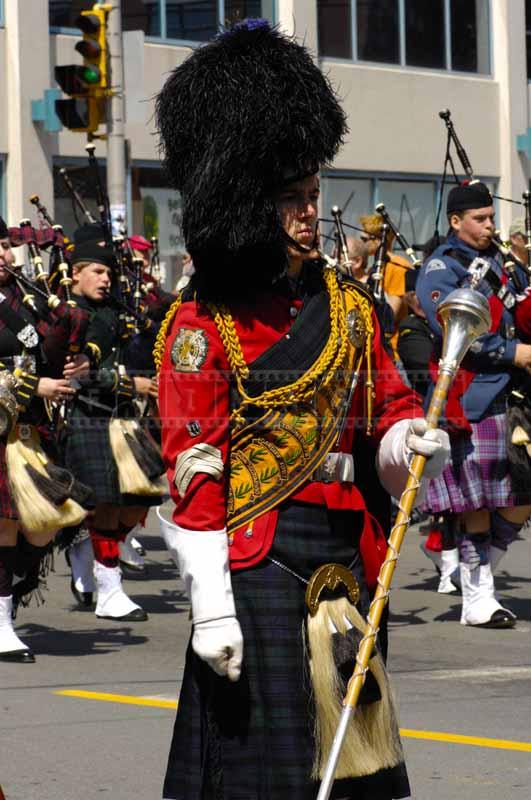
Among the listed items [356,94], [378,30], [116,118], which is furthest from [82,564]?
[378,30]

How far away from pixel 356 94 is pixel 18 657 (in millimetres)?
16508

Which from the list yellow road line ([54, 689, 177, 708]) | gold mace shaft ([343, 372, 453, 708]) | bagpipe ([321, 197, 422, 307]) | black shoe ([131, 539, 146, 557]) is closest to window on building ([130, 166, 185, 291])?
bagpipe ([321, 197, 422, 307])

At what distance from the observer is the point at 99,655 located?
807 centimetres

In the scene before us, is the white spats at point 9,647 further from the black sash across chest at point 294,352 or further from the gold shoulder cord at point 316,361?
the black sash across chest at point 294,352

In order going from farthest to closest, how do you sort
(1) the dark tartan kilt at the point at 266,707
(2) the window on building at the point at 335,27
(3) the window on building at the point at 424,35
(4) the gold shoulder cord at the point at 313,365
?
(3) the window on building at the point at 424,35, (2) the window on building at the point at 335,27, (4) the gold shoulder cord at the point at 313,365, (1) the dark tartan kilt at the point at 266,707

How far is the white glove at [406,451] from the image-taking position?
13.3 feet

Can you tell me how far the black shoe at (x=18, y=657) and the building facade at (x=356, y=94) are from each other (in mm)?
8395

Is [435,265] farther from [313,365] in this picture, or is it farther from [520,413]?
[313,365]

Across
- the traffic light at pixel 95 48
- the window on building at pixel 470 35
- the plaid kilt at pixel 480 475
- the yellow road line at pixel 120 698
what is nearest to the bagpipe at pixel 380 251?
the plaid kilt at pixel 480 475

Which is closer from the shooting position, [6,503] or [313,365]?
[313,365]

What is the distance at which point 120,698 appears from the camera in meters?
7.02

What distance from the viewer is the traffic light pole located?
14570 mm

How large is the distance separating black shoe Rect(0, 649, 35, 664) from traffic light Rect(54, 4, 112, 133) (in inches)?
293

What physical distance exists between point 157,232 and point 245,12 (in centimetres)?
312
